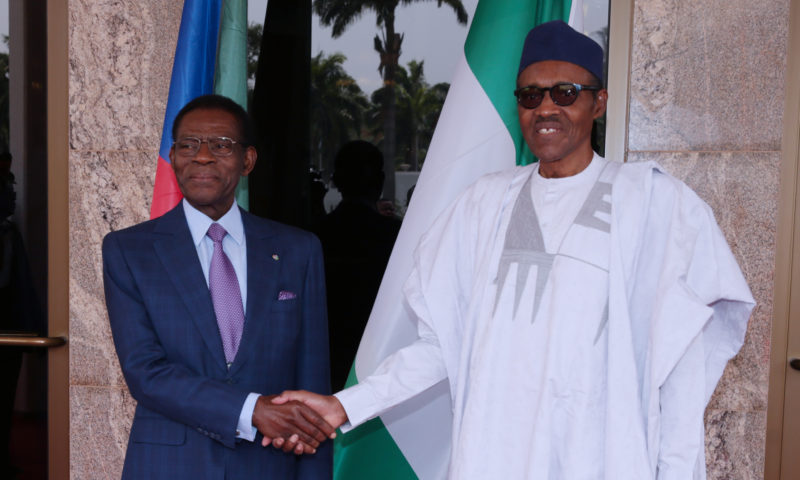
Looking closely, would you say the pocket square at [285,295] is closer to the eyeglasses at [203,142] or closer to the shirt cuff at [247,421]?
the shirt cuff at [247,421]

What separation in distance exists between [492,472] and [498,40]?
55.0 inches

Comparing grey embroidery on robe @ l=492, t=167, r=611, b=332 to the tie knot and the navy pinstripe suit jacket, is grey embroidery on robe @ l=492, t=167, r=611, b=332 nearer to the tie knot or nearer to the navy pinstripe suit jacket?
the navy pinstripe suit jacket

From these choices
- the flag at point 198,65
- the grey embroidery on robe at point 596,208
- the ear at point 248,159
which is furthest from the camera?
the flag at point 198,65

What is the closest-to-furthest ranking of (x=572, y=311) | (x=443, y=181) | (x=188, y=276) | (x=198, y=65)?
(x=572, y=311) → (x=188, y=276) → (x=443, y=181) → (x=198, y=65)

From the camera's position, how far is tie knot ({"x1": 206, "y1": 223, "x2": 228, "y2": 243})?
1957mm

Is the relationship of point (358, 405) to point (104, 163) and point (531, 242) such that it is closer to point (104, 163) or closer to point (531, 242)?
point (531, 242)

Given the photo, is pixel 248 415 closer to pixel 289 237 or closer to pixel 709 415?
pixel 289 237

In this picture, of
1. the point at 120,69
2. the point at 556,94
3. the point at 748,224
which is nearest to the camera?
the point at 556,94

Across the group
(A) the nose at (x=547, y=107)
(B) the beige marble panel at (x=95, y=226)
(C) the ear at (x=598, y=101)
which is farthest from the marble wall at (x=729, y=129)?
(B) the beige marble panel at (x=95, y=226)

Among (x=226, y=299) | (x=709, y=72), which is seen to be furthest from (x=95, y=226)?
(x=709, y=72)

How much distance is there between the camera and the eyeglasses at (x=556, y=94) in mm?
1743

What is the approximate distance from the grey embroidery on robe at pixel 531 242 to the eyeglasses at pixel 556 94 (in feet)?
0.73

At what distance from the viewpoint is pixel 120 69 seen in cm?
301

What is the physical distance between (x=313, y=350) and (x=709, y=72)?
6.03 feet
